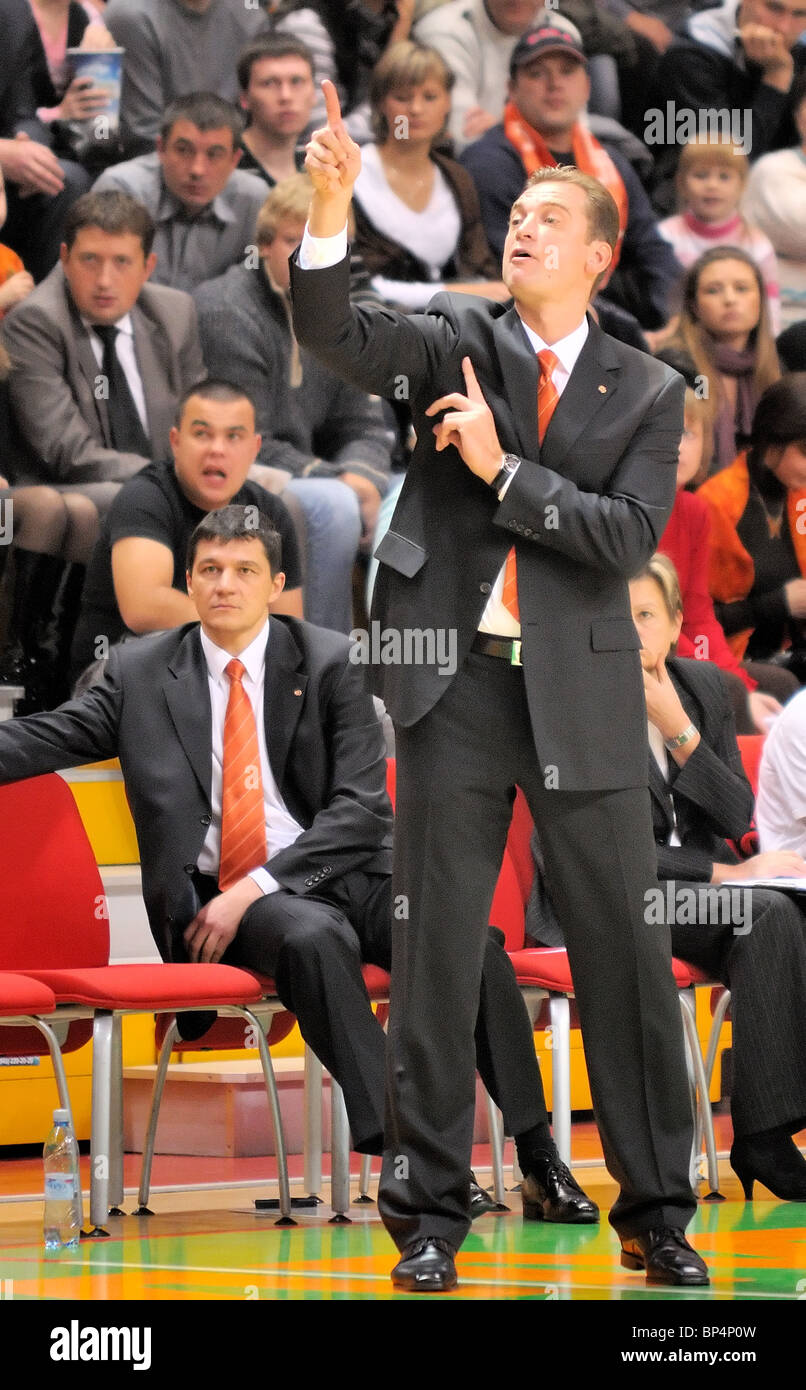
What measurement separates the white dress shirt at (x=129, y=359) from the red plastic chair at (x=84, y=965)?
174 centimetres

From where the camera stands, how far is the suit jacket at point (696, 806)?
Result: 4.43 m

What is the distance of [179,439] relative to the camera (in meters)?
5.59

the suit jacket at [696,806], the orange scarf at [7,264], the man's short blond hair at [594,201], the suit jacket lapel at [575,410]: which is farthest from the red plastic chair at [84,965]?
the orange scarf at [7,264]

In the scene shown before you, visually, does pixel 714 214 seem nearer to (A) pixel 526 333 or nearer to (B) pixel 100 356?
(B) pixel 100 356

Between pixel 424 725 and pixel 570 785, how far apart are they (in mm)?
228

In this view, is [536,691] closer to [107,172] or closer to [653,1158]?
[653,1158]

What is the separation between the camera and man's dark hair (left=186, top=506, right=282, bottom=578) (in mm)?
4141

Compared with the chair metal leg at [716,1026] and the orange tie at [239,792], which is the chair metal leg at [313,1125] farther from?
the chair metal leg at [716,1026]

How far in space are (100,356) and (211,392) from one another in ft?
1.10

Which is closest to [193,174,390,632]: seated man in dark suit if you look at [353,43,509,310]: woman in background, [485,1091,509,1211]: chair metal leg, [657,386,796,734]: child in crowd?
[353,43,509,310]: woman in background

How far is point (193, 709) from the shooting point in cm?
410

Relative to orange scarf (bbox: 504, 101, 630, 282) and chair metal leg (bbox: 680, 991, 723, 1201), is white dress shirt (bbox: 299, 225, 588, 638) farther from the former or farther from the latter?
orange scarf (bbox: 504, 101, 630, 282)

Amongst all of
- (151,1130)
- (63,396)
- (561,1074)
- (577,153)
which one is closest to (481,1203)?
(561,1074)
